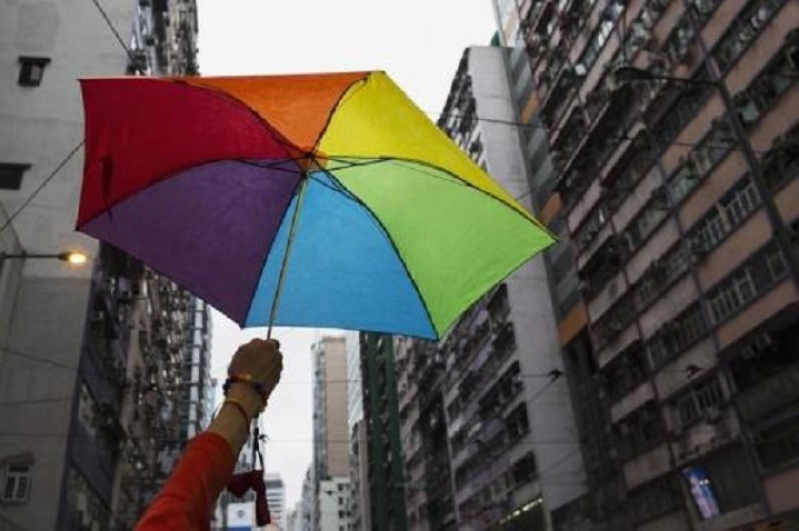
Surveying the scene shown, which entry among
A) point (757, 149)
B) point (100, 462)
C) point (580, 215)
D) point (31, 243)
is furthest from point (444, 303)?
point (580, 215)

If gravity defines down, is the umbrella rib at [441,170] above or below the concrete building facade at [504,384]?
below

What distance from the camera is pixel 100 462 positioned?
115ft

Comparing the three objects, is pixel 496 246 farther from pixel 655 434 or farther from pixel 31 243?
pixel 655 434

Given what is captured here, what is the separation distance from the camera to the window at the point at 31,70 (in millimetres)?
35688

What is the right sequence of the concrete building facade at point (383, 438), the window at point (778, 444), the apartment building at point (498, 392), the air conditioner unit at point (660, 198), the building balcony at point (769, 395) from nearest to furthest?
the building balcony at point (769, 395) < the window at point (778, 444) < the air conditioner unit at point (660, 198) < the apartment building at point (498, 392) < the concrete building facade at point (383, 438)

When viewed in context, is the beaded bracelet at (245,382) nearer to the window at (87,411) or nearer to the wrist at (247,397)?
the wrist at (247,397)

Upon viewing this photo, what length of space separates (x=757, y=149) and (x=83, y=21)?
30.2m

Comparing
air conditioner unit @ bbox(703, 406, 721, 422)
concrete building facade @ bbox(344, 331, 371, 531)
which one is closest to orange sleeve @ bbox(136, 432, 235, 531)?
air conditioner unit @ bbox(703, 406, 721, 422)

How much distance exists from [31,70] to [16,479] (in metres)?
18.5

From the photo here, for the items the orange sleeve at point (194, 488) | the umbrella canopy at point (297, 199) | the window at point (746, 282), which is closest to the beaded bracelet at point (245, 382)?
the orange sleeve at point (194, 488)

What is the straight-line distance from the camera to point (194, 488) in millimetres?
1669

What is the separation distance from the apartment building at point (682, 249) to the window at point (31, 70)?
25931mm

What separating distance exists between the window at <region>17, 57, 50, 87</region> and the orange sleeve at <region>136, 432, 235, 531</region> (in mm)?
38264

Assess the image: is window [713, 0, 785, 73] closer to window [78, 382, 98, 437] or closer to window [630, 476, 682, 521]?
window [630, 476, 682, 521]
